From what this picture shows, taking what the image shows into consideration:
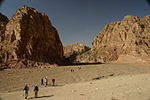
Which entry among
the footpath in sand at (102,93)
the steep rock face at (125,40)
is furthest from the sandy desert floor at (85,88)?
the steep rock face at (125,40)

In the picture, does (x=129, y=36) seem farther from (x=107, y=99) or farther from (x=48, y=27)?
(x=107, y=99)

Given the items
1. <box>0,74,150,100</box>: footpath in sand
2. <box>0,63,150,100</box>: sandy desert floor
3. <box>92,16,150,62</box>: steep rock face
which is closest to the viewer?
<box>0,74,150,100</box>: footpath in sand

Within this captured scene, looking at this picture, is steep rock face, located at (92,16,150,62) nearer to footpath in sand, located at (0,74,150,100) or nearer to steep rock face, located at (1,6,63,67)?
steep rock face, located at (1,6,63,67)

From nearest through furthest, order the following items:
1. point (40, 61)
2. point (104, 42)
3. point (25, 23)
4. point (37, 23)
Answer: point (40, 61)
point (25, 23)
point (37, 23)
point (104, 42)

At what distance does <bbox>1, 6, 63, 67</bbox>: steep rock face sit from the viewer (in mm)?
33787

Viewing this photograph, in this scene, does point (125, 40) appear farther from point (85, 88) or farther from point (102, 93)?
point (102, 93)

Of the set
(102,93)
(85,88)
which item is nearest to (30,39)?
(85,88)

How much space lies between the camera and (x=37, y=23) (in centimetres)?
4144

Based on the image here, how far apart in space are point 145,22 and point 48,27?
164 feet

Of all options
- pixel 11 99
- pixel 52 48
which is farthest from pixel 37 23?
pixel 11 99

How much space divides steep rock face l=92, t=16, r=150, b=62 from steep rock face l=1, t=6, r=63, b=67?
31.2 m

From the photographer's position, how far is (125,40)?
65.9m

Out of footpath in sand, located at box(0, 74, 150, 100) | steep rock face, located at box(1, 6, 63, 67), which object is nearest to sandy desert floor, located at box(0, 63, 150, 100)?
footpath in sand, located at box(0, 74, 150, 100)

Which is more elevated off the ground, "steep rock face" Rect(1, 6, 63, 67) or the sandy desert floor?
"steep rock face" Rect(1, 6, 63, 67)
